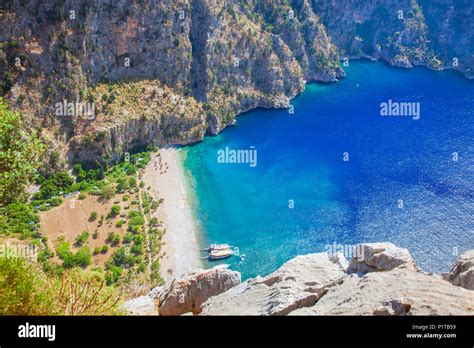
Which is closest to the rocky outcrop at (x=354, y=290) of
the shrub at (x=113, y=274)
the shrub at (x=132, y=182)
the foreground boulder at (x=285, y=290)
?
the foreground boulder at (x=285, y=290)

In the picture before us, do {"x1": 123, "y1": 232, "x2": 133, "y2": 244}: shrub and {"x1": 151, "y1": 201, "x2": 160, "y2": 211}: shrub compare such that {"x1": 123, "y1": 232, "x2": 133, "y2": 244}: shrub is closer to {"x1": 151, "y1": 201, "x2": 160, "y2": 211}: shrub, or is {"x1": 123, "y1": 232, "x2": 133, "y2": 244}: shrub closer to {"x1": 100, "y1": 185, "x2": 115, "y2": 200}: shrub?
{"x1": 151, "y1": 201, "x2": 160, "y2": 211}: shrub

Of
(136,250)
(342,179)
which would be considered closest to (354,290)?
(136,250)

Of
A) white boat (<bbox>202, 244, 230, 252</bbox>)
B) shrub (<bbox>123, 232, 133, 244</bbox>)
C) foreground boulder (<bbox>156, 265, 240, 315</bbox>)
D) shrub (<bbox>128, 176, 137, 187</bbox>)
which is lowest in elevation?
white boat (<bbox>202, 244, 230, 252</bbox>)

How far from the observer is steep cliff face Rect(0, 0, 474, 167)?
81.6 meters

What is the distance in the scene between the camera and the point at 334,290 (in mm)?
19609

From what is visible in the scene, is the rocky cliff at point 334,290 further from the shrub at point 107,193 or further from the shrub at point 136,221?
the shrub at point 107,193

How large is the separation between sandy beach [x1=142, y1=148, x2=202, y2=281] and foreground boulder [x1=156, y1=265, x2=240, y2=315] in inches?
1700

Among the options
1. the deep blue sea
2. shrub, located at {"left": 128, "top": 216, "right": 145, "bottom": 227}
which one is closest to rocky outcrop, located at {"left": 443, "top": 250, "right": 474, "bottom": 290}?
the deep blue sea

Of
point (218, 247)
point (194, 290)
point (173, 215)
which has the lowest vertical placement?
point (218, 247)

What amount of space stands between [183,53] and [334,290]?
3584 inches

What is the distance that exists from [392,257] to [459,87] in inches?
4876

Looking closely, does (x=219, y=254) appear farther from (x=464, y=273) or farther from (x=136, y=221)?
(x=464, y=273)

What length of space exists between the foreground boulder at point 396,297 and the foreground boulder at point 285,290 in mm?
716
